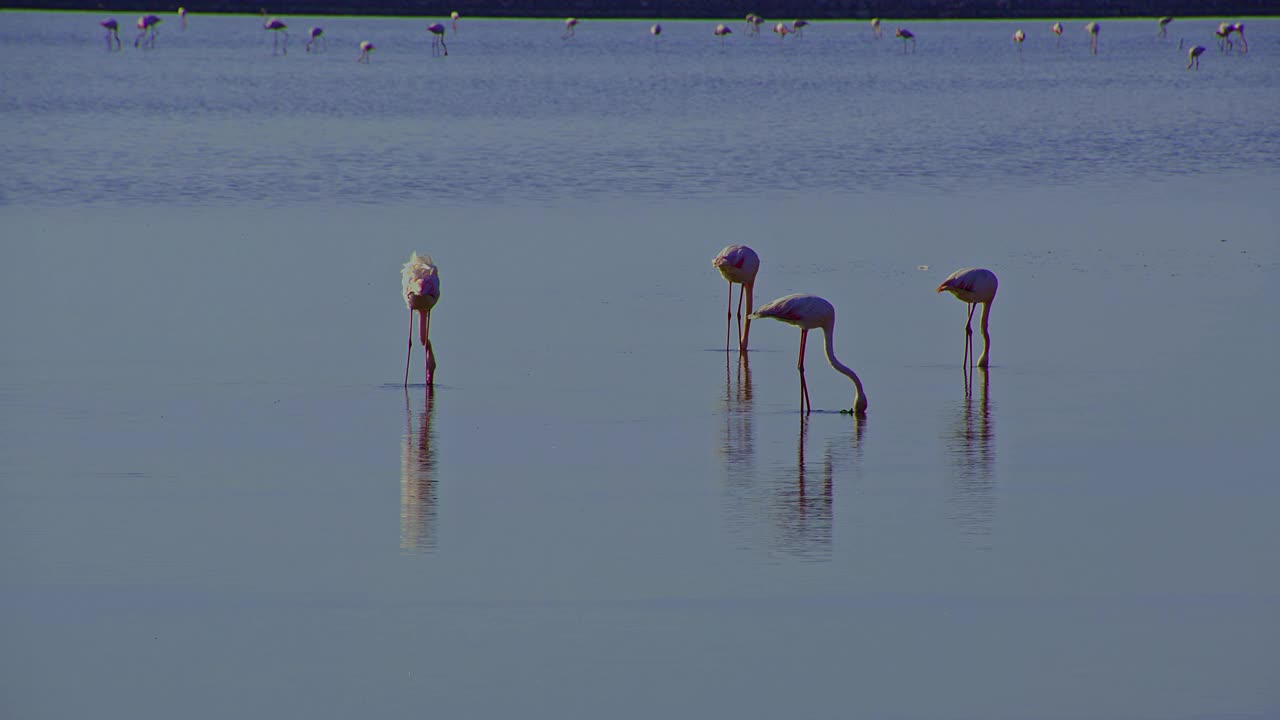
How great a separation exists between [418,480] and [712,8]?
6006 cm

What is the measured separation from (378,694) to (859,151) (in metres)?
18.4

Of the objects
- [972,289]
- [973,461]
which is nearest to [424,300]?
[972,289]

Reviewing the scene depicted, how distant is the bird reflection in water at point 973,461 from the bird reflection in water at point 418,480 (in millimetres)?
1730


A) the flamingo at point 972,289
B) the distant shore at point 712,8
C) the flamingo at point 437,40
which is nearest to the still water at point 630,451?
the flamingo at point 972,289

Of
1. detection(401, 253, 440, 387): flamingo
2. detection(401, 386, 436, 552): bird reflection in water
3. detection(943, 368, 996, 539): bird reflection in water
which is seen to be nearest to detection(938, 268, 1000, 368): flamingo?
detection(943, 368, 996, 539): bird reflection in water

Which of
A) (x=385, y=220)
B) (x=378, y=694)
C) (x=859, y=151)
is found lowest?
(x=378, y=694)

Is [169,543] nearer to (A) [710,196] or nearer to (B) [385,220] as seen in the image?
(B) [385,220]

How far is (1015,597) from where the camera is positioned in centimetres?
540

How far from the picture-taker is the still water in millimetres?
4840

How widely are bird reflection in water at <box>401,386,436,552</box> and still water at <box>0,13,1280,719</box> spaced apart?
0.02 meters

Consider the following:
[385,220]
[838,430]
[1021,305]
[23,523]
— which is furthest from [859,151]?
[23,523]

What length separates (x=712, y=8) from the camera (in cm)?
6550

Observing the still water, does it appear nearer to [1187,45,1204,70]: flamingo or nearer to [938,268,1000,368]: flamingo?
[938,268,1000,368]: flamingo

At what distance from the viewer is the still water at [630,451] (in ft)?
15.9
